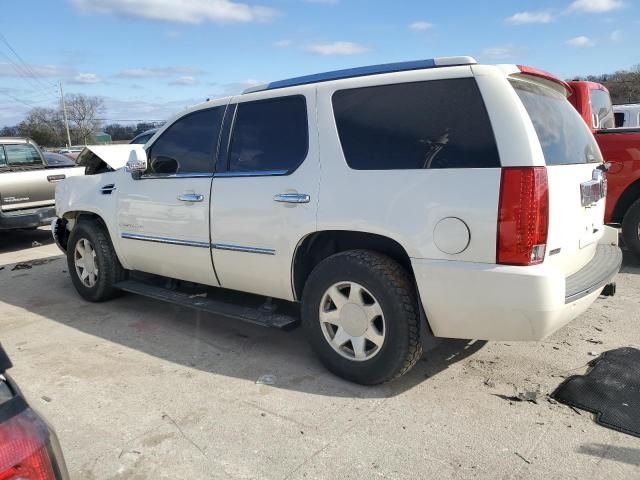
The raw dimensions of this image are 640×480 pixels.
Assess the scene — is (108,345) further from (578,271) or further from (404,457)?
(578,271)

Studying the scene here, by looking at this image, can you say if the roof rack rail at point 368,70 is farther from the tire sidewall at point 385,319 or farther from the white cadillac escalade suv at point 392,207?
the tire sidewall at point 385,319

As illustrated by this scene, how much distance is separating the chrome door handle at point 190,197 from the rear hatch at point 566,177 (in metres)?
→ 2.41

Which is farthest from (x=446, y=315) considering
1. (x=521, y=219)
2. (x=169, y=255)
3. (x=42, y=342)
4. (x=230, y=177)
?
(x=42, y=342)

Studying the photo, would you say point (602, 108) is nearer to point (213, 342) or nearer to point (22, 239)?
point (213, 342)

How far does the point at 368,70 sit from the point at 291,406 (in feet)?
7.27

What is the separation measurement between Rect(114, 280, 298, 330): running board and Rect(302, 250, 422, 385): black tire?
362 mm

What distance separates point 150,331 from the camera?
15.1ft

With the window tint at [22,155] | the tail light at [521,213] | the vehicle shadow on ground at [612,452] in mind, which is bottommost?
the vehicle shadow on ground at [612,452]

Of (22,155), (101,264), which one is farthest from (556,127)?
(22,155)

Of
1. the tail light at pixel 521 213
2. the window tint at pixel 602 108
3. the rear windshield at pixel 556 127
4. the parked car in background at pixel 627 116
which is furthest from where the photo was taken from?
the parked car in background at pixel 627 116

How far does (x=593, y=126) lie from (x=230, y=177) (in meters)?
4.90

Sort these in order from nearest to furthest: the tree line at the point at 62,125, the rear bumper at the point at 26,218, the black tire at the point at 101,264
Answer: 1. the black tire at the point at 101,264
2. the rear bumper at the point at 26,218
3. the tree line at the point at 62,125

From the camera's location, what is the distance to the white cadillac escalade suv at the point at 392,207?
2.85 meters

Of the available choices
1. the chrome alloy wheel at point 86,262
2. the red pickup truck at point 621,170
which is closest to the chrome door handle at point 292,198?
the chrome alloy wheel at point 86,262
